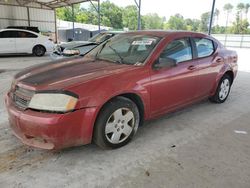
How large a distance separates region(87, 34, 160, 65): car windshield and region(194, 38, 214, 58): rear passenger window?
3.06 feet

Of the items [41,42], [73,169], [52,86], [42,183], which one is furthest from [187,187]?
[41,42]

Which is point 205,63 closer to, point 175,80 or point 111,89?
point 175,80

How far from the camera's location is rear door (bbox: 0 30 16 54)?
11.2 m

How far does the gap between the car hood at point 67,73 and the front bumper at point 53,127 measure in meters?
0.32

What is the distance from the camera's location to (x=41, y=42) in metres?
12.3

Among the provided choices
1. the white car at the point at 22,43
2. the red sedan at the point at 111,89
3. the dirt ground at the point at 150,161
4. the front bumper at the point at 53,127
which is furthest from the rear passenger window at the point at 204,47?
the white car at the point at 22,43

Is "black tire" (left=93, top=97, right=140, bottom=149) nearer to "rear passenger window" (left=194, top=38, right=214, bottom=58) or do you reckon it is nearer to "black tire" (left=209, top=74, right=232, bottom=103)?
"rear passenger window" (left=194, top=38, right=214, bottom=58)

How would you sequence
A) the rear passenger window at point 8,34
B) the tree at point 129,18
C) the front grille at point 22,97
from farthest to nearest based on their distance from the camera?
the tree at point 129,18 → the rear passenger window at point 8,34 → the front grille at point 22,97

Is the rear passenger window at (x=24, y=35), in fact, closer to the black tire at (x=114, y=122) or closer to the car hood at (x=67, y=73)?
the car hood at (x=67, y=73)

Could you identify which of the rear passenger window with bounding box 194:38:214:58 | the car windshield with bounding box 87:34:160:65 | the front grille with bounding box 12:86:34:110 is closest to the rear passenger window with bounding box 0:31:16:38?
the car windshield with bounding box 87:34:160:65

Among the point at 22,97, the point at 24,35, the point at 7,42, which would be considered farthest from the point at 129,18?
the point at 22,97

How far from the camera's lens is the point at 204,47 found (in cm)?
405

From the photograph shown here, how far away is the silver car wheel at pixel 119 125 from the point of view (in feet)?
8.92

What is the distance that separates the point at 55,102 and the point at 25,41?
10.8 m
